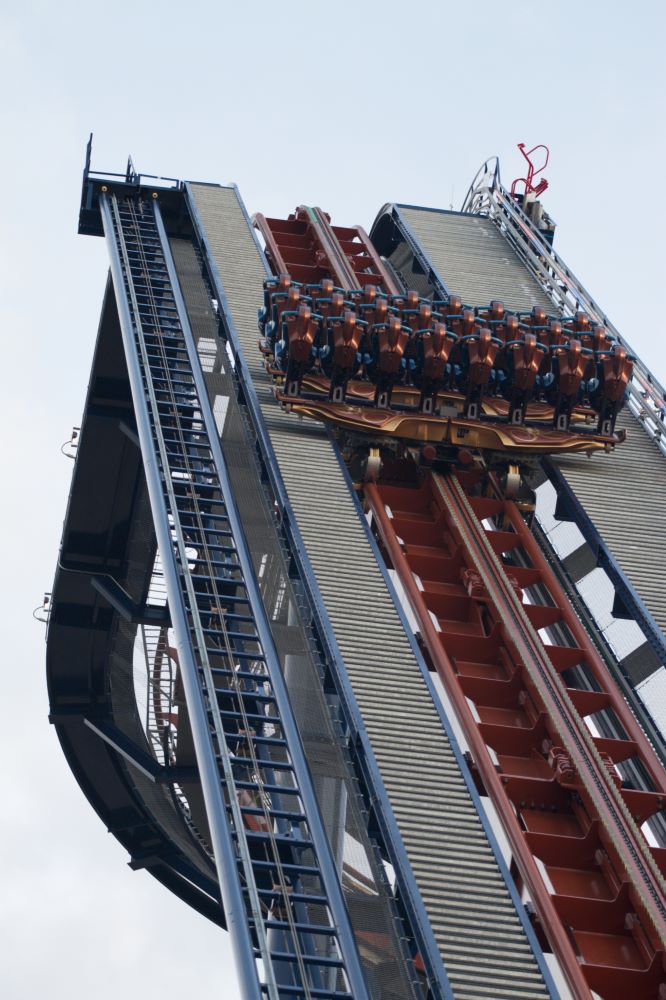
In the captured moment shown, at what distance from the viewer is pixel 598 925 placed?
86.0 feet

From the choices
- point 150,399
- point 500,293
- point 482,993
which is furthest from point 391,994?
point 500,293

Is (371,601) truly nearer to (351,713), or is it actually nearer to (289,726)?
(351,713)

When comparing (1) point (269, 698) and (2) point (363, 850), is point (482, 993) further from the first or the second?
(1) point (269, 698)

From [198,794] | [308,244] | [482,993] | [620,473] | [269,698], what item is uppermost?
[308,244]

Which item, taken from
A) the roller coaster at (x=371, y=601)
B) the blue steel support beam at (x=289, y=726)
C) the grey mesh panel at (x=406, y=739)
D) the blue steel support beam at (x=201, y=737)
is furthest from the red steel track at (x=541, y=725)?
the blue steel support beam at (x=201, y=737)

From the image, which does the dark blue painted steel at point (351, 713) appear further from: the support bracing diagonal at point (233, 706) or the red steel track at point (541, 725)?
the red steel track at point (541, 725)

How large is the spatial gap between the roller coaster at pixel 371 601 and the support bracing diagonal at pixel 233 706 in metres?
0.07

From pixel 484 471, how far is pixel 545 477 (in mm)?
1255

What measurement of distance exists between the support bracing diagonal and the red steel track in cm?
345

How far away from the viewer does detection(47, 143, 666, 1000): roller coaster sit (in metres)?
24.7

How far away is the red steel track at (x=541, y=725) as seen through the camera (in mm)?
25891

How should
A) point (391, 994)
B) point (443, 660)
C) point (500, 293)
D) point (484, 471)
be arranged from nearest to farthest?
point (391, 994) < point (443, 660) < point (484, 471) < point (500, 293)

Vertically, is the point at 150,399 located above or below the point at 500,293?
below

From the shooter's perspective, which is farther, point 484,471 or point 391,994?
point 484,471
